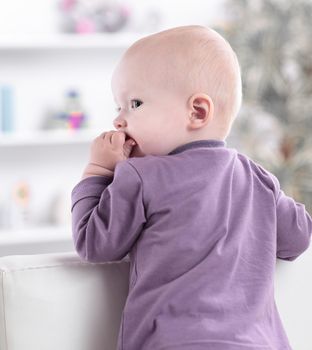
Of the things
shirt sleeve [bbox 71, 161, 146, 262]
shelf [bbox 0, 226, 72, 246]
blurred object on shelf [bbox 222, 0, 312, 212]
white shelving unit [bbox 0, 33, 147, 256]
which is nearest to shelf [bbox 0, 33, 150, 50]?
white shelving unit [bbox 0, 33, 147, 256]

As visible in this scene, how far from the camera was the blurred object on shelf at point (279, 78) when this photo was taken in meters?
4.23

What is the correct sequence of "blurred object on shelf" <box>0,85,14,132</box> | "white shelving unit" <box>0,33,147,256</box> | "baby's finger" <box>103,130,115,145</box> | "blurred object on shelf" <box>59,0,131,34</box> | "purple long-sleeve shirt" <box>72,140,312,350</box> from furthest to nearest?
"blurred object on shelf" <box>59,0,131,34</box>
"white shelving unit" <box>0,33,147,256</box>
"blurred object on shelf" <box>0,85,14,132</box>
"baby's finger" <box>103,130,115,145</box>
"purple long-sleeve shirt" <box>72,140,312,350</box>

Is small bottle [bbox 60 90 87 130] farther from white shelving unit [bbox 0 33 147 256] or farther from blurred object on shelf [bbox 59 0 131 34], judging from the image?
blurred object on shelf [bbox 59 0 131 34]

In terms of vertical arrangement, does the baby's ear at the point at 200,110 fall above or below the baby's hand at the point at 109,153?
above

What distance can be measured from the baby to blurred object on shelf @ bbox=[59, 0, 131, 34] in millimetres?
3082

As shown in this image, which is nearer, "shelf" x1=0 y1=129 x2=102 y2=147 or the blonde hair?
the blonde hair

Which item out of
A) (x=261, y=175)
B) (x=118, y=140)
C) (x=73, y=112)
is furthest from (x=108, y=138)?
(x=73, y=112)

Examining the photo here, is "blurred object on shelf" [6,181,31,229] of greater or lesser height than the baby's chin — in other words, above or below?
below

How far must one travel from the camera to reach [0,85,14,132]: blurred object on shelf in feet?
13.9

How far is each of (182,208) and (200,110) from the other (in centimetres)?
18

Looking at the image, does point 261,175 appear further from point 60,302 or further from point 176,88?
point 60,302

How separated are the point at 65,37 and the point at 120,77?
302 centimetres

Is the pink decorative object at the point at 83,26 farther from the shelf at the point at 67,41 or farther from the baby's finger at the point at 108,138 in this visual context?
the baby's finger at the point at 108,138

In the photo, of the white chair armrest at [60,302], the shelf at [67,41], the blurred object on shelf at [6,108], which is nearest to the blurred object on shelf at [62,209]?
the blurred object on shelf at [6,108]
